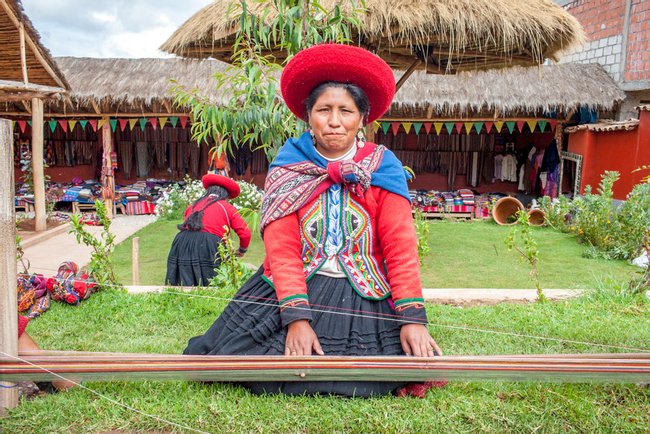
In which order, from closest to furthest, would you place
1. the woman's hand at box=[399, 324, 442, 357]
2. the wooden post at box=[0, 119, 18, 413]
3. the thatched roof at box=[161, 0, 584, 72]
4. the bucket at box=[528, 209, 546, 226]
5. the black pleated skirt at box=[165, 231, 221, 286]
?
the wooden post at box=[0, 119, 18, 413] → the woman's hand at box=[399, 324, 442, 357] → the black pleated skirt at box=[165, 231, 221, 286] → the thatched roof at box=[161, 0, 584, 72] → the bucket at box=[528, 209, 546, 226]

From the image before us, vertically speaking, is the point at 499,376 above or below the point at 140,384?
above

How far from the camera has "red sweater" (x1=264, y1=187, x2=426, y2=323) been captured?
81.0 inches

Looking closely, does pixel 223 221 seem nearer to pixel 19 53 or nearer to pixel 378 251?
pixel 378 251

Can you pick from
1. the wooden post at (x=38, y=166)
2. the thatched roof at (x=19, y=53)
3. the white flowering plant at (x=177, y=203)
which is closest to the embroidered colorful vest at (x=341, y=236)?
the thatched roof at (x=19, y=53)

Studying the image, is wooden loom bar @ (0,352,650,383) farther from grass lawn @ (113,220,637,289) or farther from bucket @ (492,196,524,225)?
bucket @ (492,196,524,225)

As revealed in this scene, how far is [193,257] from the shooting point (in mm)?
4496

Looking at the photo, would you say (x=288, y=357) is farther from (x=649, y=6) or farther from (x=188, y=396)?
(x=649, y=6)

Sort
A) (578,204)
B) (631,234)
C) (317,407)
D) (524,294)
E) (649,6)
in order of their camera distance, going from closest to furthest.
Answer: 1. (317,407)
2. (524,294)
3. (631,234)
4. (578,204)
5. (649,6)

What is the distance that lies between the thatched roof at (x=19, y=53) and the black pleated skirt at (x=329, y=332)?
20.5 ft

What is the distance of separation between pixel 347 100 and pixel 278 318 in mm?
970

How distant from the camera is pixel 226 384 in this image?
7.09ft

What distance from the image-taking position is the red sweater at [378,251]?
206 centimetres

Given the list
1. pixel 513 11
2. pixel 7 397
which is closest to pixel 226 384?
pixel 7 397

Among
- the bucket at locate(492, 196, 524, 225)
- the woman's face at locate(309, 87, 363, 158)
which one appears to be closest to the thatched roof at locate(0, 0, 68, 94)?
the woman's face at locate(309, 87, 363, 158)
